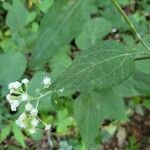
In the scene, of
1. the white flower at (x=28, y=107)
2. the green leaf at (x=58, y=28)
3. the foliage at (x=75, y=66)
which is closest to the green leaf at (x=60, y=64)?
the foliage at (x=75, y=66)

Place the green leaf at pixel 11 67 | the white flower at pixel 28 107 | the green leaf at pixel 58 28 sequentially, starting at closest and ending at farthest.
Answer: the green leaf at pixel 58 28 → the white flower at pixel 28 107 → the green leaf at pixel 11 67

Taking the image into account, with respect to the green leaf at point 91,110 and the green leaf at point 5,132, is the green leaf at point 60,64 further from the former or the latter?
the green leaf at point 5,132

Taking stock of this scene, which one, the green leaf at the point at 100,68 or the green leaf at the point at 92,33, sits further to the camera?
the green leaf at the point at 92,33

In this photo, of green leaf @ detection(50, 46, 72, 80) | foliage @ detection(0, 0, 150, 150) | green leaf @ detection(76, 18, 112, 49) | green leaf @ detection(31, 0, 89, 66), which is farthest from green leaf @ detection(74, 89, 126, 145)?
green leaf @ detection(31, 0, 89, 66)

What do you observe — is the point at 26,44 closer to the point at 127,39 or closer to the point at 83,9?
the point at 127,39

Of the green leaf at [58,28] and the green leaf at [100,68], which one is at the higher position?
the green leaf at [58,28]

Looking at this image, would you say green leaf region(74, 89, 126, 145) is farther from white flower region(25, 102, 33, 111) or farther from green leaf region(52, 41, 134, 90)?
green leaf region(52, 41, 134, 90)

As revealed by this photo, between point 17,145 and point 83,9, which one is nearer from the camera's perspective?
point 83,9

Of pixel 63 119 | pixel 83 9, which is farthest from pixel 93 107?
pixel 63 119
